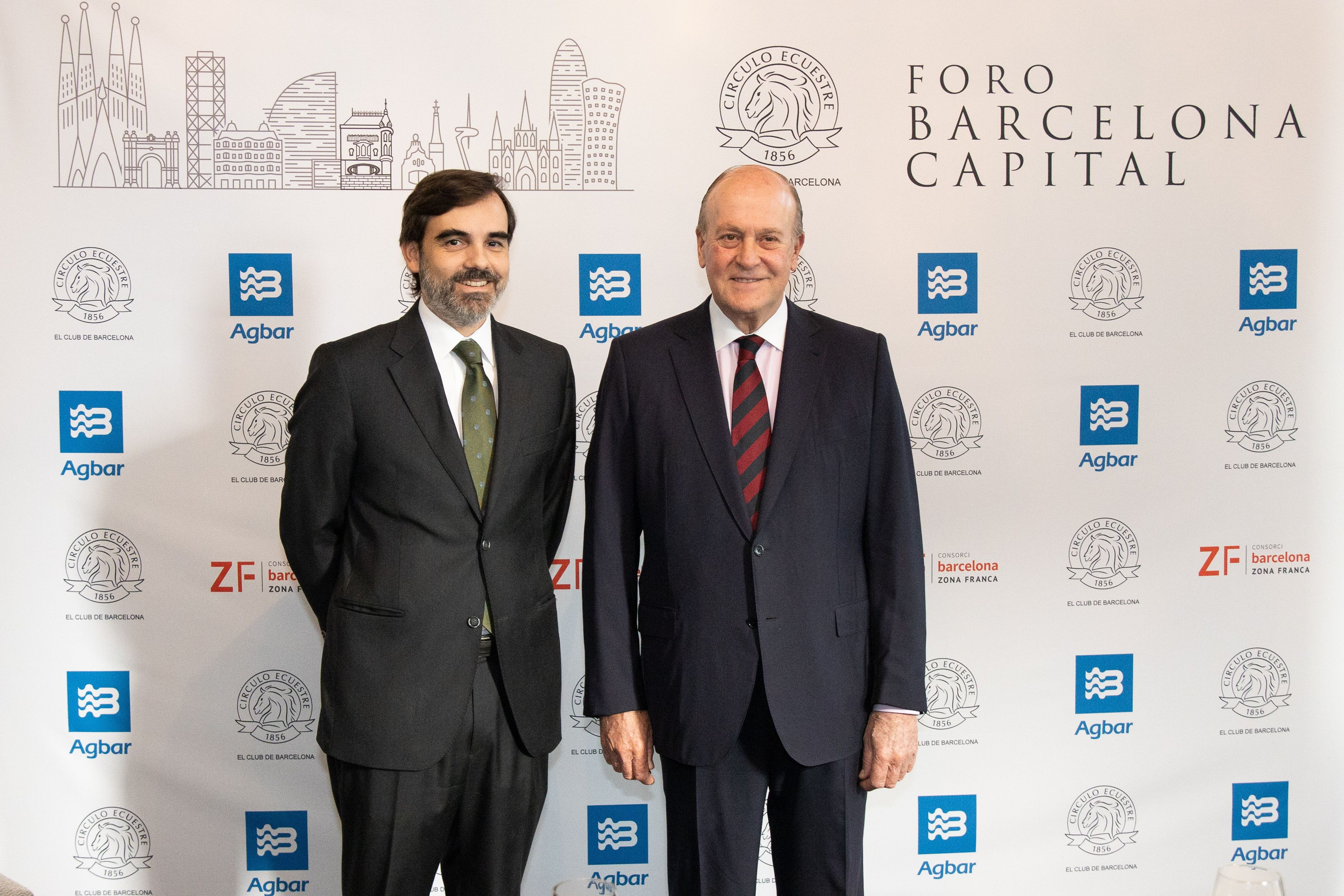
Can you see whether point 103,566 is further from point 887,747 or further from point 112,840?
point 887,747

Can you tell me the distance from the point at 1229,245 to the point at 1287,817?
179 centimetres

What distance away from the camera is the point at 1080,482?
2896 millimetres

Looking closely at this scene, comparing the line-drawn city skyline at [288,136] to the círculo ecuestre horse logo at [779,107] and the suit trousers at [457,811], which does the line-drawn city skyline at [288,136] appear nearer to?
the círculo ecuestre horse logo at [779,107]

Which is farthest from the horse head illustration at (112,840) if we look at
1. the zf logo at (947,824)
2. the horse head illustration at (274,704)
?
the zf logo at (947,824)

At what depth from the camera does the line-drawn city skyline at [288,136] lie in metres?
2.67

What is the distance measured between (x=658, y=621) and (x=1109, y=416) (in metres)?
1.79

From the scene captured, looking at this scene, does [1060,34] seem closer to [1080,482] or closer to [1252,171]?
[1252,171]

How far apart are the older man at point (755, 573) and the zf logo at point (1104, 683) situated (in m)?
1.36

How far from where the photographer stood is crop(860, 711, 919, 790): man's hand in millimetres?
1771

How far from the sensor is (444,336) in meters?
1.96

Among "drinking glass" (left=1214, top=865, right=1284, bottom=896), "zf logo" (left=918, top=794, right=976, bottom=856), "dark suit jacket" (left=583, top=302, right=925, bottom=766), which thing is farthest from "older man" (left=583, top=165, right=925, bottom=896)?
"zf logo" (left=918, top=794, right=976, bottom=856)

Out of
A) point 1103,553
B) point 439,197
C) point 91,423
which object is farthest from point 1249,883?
point 91,423

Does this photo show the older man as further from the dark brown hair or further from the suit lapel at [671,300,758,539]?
the dark brown hair

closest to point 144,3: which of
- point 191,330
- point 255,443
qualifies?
point 191,330
